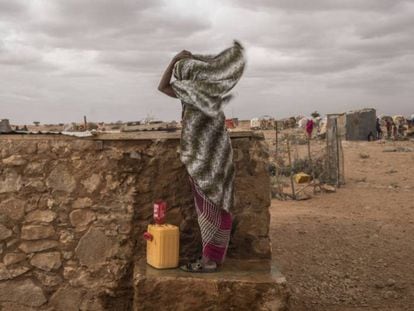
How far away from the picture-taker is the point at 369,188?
439 inches

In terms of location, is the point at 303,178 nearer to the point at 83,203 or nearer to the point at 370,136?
the point at 83,203

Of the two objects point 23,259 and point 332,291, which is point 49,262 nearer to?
point 23,259

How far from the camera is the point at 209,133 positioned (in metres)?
3.40

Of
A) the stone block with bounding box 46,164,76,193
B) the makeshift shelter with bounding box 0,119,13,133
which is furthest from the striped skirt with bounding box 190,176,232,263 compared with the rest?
the makeshift shelter with bounding box 0,119,13,133

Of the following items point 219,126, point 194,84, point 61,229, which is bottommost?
point 61,229

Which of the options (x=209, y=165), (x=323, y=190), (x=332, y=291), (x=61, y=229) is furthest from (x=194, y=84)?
(x=323, y=190)

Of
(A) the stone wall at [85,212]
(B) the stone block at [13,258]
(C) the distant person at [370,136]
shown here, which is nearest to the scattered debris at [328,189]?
(A) the stone wall at [85,212]

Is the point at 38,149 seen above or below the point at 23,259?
above

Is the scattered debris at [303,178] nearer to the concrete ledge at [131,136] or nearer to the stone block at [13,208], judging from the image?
the concrete ledge at [131,136]

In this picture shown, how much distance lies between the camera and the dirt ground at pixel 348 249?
4910 mm

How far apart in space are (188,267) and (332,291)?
2062 mm

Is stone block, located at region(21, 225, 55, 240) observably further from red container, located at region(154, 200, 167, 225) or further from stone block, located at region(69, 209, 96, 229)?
red container, located at region(154, 200, 167, 225)

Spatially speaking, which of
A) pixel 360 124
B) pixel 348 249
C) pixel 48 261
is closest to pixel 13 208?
pixel 48 261

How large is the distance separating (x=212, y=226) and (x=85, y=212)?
964mm
